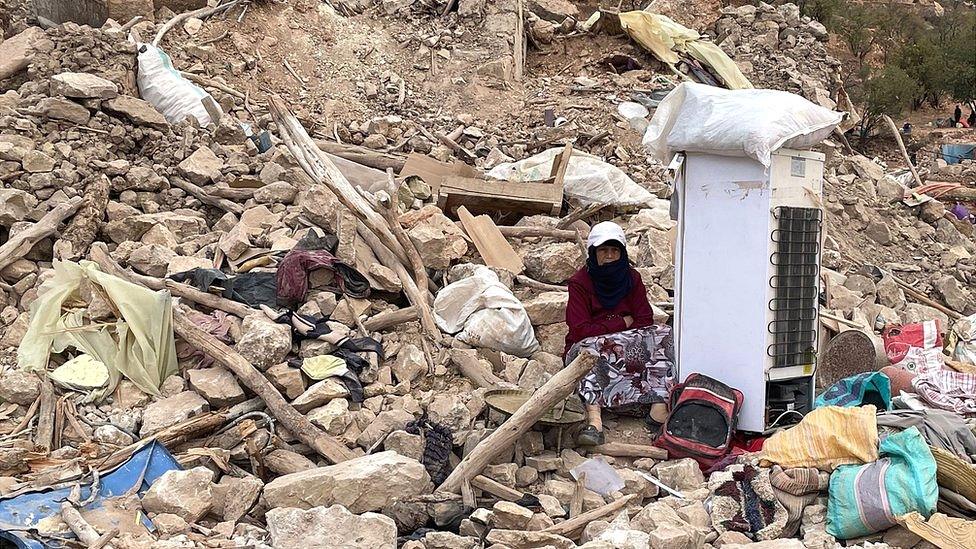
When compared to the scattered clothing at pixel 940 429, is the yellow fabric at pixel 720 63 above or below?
above

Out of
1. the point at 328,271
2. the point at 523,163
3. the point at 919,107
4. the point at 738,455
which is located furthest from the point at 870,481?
the point at 919,107

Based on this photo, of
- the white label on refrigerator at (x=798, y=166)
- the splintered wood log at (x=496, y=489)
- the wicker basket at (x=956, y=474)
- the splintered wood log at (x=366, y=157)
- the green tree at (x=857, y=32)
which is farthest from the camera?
the green tree at (x=857, y=32)

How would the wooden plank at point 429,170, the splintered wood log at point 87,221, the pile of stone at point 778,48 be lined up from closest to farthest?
the splintered wood log at point 87,221 < the wooden plank at point 429,170 < the pile of stone at point 778,48

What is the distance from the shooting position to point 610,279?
4.80m

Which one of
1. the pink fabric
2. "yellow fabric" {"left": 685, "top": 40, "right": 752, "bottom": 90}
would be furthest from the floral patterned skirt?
"yellow fabric" {"left": 685, "top": 40, "right": 752, "bottom": 90}

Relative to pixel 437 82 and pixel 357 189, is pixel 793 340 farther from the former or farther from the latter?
pixel 437 82

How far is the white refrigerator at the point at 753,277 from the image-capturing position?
4.27 metres

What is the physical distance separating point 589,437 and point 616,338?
2.18 feet

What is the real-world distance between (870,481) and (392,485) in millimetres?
1948

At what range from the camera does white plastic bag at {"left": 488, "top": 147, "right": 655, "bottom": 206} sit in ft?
24.1

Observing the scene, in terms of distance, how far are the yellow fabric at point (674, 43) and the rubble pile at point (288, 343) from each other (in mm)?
4260

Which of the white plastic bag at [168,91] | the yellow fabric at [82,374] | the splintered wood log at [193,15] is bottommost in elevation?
the yellow fabric at [82,374]

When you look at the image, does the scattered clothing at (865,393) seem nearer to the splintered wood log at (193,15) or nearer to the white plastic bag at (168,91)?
the white plastic bag at (168,91)

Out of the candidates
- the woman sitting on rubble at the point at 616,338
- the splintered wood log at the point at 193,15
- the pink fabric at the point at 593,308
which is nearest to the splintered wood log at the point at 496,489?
the woman sitting on rubble at the point at 616,338
